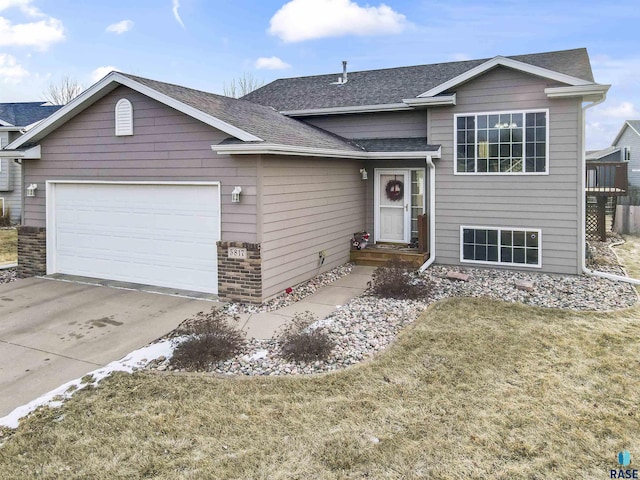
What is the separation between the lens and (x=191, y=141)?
28.4ft

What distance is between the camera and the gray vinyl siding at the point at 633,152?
28.5 m

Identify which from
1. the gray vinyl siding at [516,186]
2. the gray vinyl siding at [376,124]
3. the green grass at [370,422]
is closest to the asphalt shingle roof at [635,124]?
the gray vinyl siding at [376,124]

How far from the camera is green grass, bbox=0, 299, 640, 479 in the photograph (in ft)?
12.0

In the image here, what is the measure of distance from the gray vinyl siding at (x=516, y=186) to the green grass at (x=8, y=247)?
11.3 m

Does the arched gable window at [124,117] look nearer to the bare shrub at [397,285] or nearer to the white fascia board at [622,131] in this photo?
the bare shrub at [397,285]

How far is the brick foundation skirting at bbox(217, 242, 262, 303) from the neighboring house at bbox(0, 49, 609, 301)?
0.08 ft

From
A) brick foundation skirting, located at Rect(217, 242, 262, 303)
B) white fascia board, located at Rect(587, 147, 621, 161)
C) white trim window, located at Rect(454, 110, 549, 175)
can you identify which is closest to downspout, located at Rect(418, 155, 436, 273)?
white trim window, located at Rect(454, 110, 549, 175)

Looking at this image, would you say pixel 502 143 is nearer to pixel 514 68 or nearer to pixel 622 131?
pixel 514 68

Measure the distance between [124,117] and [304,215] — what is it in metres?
3.97

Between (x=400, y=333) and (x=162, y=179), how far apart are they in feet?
17.6

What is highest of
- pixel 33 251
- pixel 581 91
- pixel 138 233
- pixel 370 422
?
pixel 581 91

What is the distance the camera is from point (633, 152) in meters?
30.0

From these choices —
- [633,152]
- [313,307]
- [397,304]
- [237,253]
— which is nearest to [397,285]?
[397,304]

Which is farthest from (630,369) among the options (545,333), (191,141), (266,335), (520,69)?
(191,141)
